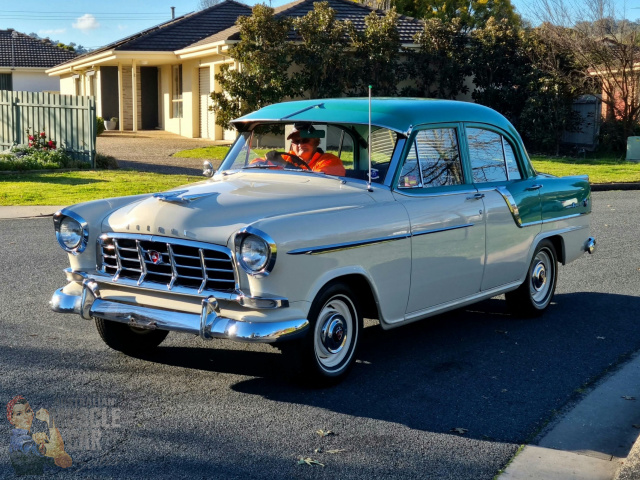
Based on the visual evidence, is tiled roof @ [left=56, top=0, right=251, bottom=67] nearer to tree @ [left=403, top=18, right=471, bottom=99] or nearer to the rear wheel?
tree @ [left=403, top=18, right=471, bottom=99]

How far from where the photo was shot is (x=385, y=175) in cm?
602

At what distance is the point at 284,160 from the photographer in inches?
255

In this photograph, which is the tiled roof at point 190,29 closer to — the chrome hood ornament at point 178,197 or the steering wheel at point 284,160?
the steering wheel at point 284,160

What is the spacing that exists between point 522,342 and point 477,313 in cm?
101

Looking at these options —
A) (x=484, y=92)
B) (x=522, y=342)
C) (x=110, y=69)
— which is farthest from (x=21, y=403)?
(x=110, y=69)

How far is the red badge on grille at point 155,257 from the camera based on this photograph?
5211 millimetres

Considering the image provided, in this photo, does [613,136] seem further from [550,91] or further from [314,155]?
[314,155]

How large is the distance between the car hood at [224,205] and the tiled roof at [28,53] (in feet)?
158

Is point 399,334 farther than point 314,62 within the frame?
No

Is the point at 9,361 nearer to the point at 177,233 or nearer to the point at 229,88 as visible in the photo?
the point at 177,233

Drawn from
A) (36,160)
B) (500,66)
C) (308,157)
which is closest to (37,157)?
(36,160)

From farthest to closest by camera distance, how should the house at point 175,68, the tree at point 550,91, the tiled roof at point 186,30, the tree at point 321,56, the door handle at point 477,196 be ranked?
the tiled roof at point 186,30, the house at point 175,68, the tree at point 550,91, the tree at point 321,56, the door handle at point 477,196

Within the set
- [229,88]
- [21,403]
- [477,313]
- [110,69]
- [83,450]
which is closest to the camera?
[83,450]

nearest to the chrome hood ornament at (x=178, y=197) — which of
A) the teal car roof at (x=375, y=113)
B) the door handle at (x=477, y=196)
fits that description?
the teal car roof at (x=375, y=113)
